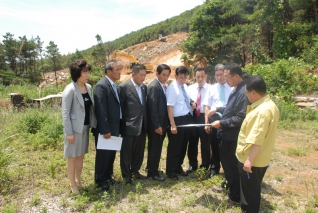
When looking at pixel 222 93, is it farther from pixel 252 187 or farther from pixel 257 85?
pixel 252 187

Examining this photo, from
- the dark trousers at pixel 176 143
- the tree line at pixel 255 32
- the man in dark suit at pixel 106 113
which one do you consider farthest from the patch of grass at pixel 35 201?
the tree line at pixel 255 32

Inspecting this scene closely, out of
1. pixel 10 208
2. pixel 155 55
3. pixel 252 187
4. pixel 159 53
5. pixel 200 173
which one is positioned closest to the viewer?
pixel 252 187

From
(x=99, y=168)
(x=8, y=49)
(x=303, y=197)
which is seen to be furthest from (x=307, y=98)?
(x=8, y=49)

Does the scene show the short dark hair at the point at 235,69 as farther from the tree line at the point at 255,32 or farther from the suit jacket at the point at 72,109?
the tree line at the point at 255,32

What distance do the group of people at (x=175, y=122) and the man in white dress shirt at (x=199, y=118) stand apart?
0.02 metres

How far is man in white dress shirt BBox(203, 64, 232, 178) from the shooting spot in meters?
3.63

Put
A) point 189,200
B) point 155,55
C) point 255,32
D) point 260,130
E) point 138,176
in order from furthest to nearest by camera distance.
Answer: point 155,55, point 255,32, point 138,176, point 189,200, point 260,130

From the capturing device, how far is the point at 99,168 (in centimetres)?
332

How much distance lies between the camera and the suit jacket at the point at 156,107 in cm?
354

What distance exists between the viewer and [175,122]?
369 centimetres

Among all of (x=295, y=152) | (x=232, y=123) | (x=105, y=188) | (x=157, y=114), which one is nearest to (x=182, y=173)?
(x=157, y=114)

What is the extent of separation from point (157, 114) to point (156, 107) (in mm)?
101

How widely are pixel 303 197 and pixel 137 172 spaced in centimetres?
231

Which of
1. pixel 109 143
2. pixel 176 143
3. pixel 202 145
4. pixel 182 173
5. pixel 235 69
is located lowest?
pixel 182 173
